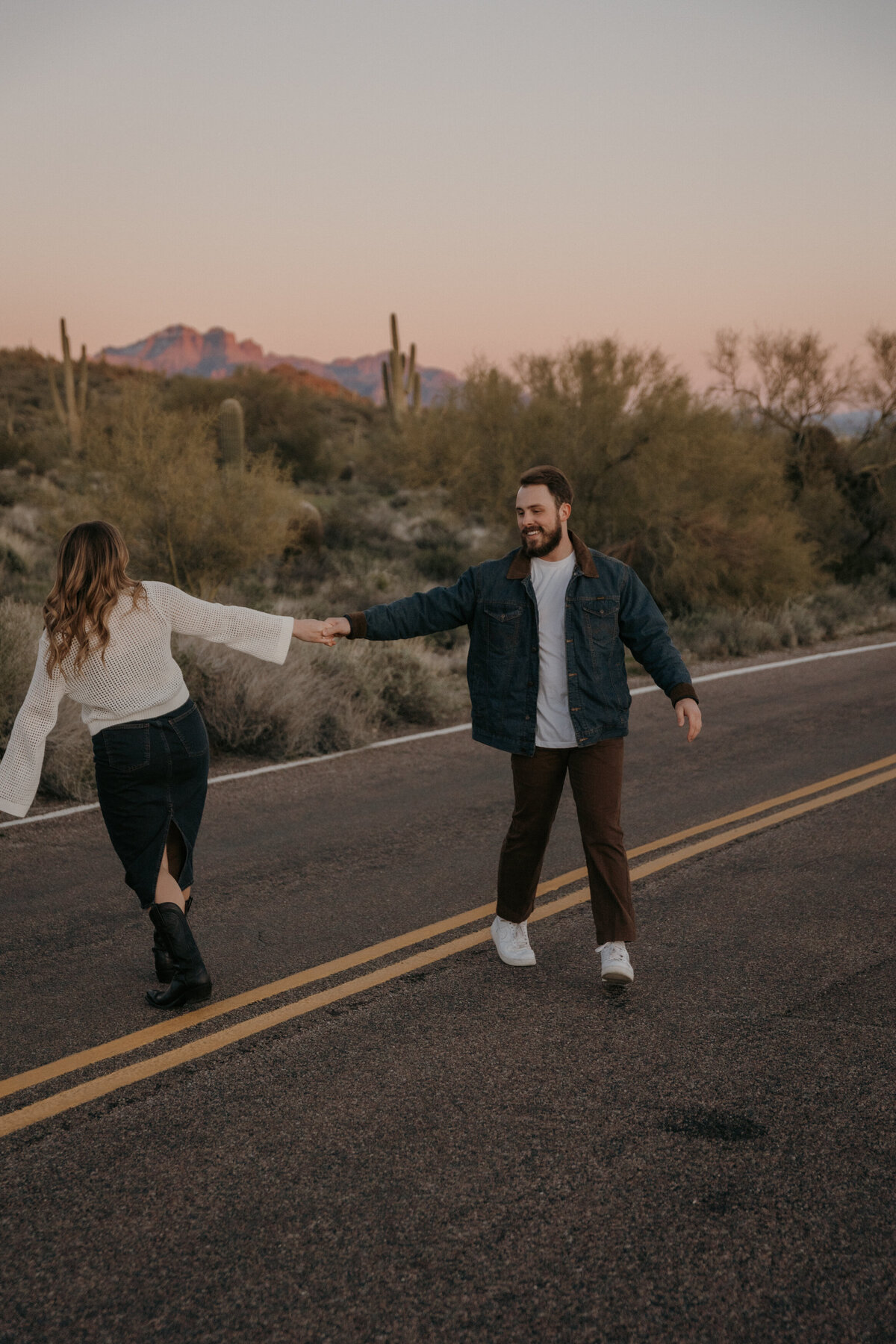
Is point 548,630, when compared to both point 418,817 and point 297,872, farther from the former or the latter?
point 418,817

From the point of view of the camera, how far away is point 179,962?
14.4 ft

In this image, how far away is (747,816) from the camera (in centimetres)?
711

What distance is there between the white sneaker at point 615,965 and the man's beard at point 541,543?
166 centimetres

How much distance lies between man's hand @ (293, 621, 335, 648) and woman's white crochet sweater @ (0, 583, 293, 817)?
518 mm

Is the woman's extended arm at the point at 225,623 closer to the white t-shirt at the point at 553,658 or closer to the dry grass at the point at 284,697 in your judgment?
the white t-shirt at the point at 553,658

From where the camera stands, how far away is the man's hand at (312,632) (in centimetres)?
489

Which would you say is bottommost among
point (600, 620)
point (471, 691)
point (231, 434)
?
point (471, 691)

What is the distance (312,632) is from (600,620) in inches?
50.2

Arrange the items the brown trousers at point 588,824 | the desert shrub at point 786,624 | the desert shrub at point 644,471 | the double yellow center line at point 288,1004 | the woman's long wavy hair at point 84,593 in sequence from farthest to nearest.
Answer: the desert shrub at point 644,471 → the desert shrub at point 786,624 → the brown trousers at point 588,824 → the woman's long wavy hair at point 84,593 → the double yellow center line at point 288,1004

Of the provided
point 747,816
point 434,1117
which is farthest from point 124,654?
point 747,816

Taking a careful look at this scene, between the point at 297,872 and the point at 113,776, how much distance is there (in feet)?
6.59

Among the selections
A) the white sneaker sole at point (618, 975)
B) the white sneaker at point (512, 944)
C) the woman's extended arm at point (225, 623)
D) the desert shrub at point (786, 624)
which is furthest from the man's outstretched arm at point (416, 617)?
the desert shrub at point (786, 624)

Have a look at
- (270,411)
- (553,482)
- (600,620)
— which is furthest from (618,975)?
(270,411)

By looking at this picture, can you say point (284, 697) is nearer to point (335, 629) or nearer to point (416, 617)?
point (335, 629)
